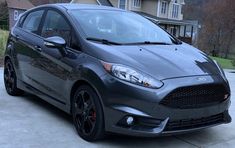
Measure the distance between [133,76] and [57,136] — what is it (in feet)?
4.22

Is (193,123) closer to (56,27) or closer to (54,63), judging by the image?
(54,63)

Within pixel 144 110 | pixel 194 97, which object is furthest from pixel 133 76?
pixel 194 97

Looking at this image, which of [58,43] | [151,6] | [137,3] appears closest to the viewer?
[58,43]

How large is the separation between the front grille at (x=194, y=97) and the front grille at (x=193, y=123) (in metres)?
0.18

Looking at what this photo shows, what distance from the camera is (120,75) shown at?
4594mm

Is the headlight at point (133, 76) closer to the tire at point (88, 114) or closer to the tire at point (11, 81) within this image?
the tire at point (88, 114)

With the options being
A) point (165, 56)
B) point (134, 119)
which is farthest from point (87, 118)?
point (165, 56)

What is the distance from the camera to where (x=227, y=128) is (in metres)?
5.78

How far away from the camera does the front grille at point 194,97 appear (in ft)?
14.8

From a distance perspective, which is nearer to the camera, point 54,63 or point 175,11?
point 54,63

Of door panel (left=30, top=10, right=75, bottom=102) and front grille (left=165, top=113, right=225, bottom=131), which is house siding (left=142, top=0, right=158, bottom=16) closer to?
door panel (left=30, top=10, right=75, bottom=102)

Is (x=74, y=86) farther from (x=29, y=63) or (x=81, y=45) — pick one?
(x=29, y=63)

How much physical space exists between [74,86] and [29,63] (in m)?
1.43

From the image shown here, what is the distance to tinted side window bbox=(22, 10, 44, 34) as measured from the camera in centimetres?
648
